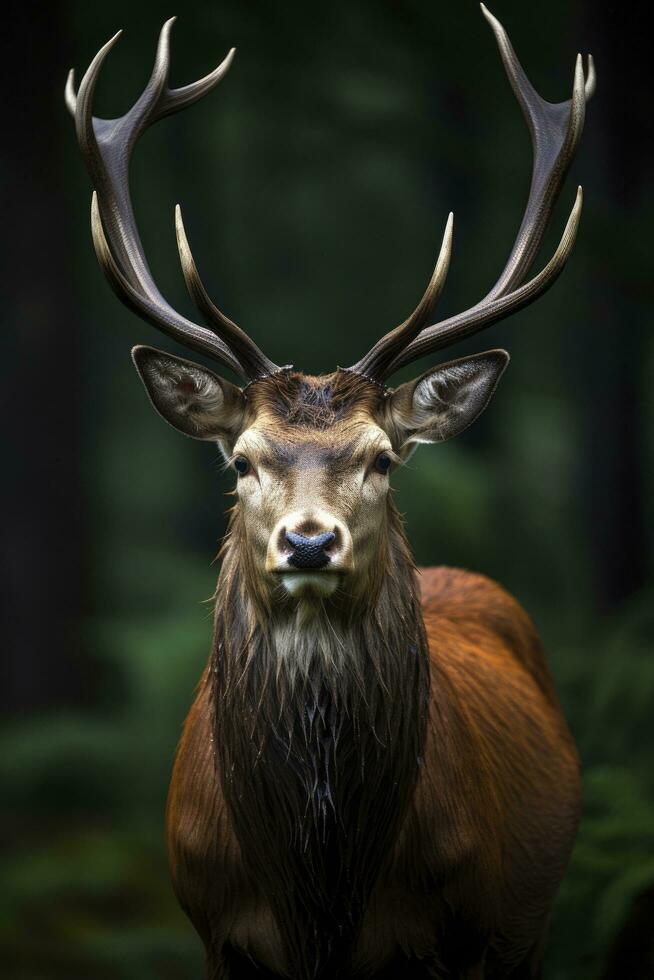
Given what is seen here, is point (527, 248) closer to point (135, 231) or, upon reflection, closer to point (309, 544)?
point (135, 231)

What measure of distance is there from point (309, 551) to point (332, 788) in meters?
0.90

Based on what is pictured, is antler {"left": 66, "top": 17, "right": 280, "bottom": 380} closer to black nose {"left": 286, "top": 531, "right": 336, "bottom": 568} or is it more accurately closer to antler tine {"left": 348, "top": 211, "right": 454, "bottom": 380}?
antler tine {"left": 348, "top": 211, "right": 454, "bottom": 380}

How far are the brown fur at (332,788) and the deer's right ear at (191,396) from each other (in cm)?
13

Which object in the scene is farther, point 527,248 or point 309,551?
point 527,248

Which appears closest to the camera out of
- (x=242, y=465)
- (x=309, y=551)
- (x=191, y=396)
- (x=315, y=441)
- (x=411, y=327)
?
(x=309, y=551)

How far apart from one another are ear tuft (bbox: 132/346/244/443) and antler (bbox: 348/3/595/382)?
0.40 metres

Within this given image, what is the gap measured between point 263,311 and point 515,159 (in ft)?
13.0

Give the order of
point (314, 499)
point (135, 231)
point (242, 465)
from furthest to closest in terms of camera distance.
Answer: point (135, 231) → point (242, 465) → point (314, 499)

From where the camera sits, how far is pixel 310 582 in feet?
11.7

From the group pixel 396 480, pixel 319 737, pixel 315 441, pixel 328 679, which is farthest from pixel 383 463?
pixel 396 480

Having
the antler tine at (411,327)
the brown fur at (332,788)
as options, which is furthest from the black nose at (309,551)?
the antler tine at (411,327)

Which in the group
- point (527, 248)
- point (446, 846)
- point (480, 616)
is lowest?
point (446, 846)

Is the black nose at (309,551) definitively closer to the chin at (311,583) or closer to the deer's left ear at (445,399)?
the chin at (311,583)

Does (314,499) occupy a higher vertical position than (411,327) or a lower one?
lower
